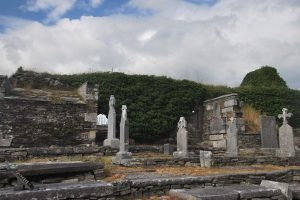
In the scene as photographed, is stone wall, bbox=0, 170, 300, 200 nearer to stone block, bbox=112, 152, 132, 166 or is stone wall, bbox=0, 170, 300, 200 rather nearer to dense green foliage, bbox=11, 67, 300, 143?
stone block, bbox=112, 152, 132, 166

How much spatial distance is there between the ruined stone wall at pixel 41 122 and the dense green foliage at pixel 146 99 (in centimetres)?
236

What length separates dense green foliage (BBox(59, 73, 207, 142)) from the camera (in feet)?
64.3

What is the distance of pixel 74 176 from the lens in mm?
7199

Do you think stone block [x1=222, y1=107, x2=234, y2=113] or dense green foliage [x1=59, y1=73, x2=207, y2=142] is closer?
stone block [x1=222, y1=107, x2=234, y2=113]

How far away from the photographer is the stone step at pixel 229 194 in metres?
5.63

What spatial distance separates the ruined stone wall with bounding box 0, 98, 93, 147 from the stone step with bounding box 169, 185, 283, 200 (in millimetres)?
11210

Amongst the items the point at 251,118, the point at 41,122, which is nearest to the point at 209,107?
the point at 251,118

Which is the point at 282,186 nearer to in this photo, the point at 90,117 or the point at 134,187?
the point at 134,187

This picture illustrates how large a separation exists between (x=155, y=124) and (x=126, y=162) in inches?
400

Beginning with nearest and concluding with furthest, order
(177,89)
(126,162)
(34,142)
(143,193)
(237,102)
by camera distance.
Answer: (143,193) < (126,162) < (34,142) < (237,102) < (177,89)

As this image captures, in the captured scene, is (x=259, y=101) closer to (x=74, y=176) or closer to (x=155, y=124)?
(x=155, y=124)

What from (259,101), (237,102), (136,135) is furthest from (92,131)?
(259,101)

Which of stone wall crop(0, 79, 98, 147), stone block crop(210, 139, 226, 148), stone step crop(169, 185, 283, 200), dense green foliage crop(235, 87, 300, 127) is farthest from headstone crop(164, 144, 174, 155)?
dense green foliage crop(235, 87, 300, 127)

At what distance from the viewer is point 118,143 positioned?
47.2ft
